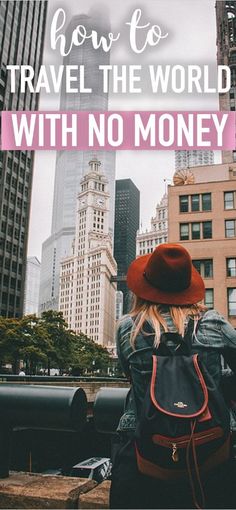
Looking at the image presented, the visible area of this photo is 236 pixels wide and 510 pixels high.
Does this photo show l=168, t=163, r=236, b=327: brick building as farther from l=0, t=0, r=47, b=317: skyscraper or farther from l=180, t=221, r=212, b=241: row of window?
l=0, t=0, r=47, b=317: skyscraper

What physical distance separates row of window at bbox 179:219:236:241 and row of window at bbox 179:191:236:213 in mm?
1427

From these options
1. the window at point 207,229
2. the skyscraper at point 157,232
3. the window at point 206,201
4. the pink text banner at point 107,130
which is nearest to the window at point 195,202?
the window at point 206,201

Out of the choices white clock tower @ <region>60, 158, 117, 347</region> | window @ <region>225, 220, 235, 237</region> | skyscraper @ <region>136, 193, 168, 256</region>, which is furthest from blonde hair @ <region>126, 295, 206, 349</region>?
white clock tower @ <region>60, 158, 117, 347</region>

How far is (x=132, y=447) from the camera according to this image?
192cm

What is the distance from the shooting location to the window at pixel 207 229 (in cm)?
4325

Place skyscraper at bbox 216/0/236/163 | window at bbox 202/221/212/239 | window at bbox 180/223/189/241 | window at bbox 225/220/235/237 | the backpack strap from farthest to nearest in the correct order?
skyscraper at bbox 216/0/236/163, window at bbox 180/223/189/241, window at bbox 202/221/212/239, window at bbox 225/220/235/237, the backpack strap

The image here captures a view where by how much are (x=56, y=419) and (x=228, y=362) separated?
1005mm

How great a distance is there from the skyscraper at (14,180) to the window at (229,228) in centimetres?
5004

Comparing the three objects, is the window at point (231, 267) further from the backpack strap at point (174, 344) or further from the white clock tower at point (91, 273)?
the white clock tower at point (91, 273)

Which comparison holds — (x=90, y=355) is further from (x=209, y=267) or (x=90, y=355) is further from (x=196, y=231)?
(x=196, y=231)

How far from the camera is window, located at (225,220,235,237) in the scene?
42.9 metres

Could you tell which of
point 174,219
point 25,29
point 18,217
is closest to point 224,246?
point 174,219

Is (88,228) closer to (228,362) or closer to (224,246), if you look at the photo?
(224,246)

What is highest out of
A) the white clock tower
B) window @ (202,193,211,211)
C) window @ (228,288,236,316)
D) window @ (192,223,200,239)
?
the white clock tower
